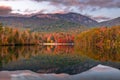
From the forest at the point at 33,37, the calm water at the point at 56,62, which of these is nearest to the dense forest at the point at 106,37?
the forest at the point at 33,37

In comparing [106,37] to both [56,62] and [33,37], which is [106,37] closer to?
[33,37]

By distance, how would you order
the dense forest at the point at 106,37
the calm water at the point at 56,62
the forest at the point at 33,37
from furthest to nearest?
1. the dense forest at the point at 106,37
2. the forest at the point at 33,37
3. the calm water at the point at 56,62

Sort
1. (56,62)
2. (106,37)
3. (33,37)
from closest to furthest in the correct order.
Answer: (56,62)
(33,37)
(106,37)

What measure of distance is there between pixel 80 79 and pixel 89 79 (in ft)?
2.61

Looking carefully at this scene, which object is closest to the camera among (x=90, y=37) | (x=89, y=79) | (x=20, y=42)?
(x=89, y=79)

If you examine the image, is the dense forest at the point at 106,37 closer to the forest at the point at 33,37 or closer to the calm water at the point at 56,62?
the forest at the point at 33,37

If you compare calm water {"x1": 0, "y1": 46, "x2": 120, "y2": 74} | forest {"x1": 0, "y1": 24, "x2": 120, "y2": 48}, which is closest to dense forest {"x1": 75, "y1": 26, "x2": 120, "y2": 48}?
forest {"x1": 0, "y1": 24, "x2": 120, "y2": 48}

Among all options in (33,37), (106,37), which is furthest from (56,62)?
(106,37)

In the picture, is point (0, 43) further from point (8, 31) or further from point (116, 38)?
point (116, 38)

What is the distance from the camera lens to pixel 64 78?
25.2 m

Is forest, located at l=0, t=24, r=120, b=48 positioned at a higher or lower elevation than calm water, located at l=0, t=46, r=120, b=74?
higher

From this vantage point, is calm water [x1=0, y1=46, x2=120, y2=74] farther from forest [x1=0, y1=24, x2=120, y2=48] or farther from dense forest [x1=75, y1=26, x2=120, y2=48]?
dense forest [x1=75, y1=26, x2=120, y2=48]

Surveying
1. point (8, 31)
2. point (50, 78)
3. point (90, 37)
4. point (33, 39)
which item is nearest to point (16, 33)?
point (8, 31)

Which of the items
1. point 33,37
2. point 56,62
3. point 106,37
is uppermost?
point 33,37
